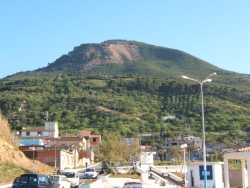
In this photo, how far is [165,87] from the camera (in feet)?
646

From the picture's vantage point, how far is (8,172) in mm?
55781

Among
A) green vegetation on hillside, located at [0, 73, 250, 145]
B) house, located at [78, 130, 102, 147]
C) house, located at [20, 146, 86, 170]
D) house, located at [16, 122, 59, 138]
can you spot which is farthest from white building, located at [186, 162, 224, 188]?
house, located at [16, 122, 59, 138]

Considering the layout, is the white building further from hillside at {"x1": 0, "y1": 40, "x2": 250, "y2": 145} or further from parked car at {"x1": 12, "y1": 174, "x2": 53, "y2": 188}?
hillside at {"x1": 0, "y1": 40, "x2": 250, "y2": 145}

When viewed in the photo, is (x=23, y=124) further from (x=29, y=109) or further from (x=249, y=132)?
(x=249, y=132)

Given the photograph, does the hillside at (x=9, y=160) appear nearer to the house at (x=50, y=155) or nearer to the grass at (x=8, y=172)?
the grass at (x=8, y=172)

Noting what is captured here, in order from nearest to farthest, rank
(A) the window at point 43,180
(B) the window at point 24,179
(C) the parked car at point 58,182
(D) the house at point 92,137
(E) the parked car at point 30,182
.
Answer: (E) the parked car at point 30,182 → (B) the window at point 24,179 → (A) the window at point 43,180 → (C) the parked car at point 58,182 → (D) the house at point 92,137

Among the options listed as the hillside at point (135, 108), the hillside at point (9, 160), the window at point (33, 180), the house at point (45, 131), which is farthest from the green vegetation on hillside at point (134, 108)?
the window at point (33, 180)

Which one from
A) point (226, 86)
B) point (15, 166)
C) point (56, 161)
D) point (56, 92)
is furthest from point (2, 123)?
point (226, 86)

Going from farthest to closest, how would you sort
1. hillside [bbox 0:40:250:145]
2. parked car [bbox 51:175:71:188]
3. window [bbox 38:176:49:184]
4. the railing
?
1. hillside [bbox 0:40:250:145]
2. the railing
3. parked car [bbox 51:175:71:188]
4. window [bbox 38:176:49:184]

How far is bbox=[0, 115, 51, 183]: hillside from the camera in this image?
55.1 meters

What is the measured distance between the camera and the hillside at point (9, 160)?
55131mm

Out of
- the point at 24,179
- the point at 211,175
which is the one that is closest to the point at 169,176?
the point at 211,175

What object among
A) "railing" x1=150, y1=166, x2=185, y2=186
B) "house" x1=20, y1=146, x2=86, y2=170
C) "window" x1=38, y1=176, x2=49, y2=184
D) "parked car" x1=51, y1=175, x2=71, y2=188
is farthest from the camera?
"house" x1=20, y1=146, x2=86, y2=170

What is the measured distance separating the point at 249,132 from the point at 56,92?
2750 inches
